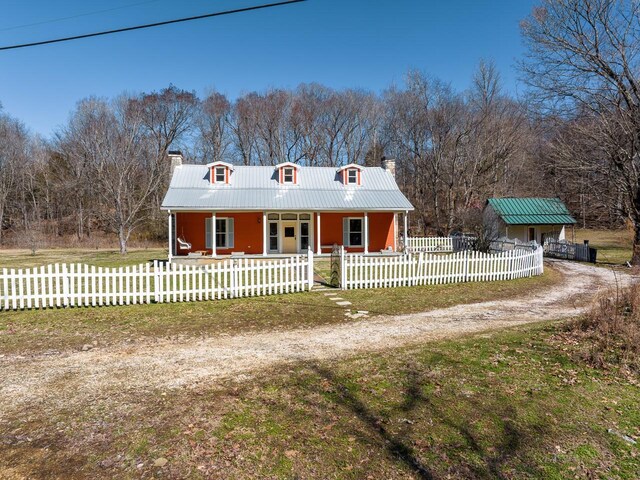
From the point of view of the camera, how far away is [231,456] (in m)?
3.22

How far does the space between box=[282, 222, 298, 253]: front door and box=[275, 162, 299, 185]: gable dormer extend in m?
2.98

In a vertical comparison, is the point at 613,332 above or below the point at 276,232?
below

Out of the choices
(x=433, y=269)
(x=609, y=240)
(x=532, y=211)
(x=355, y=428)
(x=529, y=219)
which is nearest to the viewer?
(x=355, y=428)

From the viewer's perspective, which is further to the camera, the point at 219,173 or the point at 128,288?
the point at 219,173

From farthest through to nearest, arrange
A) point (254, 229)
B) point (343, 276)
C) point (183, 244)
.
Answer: point (254, 229)
point (183, 244)
point (343, 276)

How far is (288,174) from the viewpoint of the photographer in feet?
76.2

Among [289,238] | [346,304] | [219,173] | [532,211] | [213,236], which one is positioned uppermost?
[219,173]

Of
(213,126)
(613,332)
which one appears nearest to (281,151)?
(213,126)

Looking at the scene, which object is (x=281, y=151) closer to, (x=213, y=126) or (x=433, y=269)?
(x=213, y=126)

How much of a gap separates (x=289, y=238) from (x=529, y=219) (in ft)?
55.9

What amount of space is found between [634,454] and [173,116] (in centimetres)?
4679

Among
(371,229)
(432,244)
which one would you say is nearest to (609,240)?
(432,244)

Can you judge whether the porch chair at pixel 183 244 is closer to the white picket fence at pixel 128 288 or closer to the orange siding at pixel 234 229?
the orange siding at pixel 234 229

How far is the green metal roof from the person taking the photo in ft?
86.2
